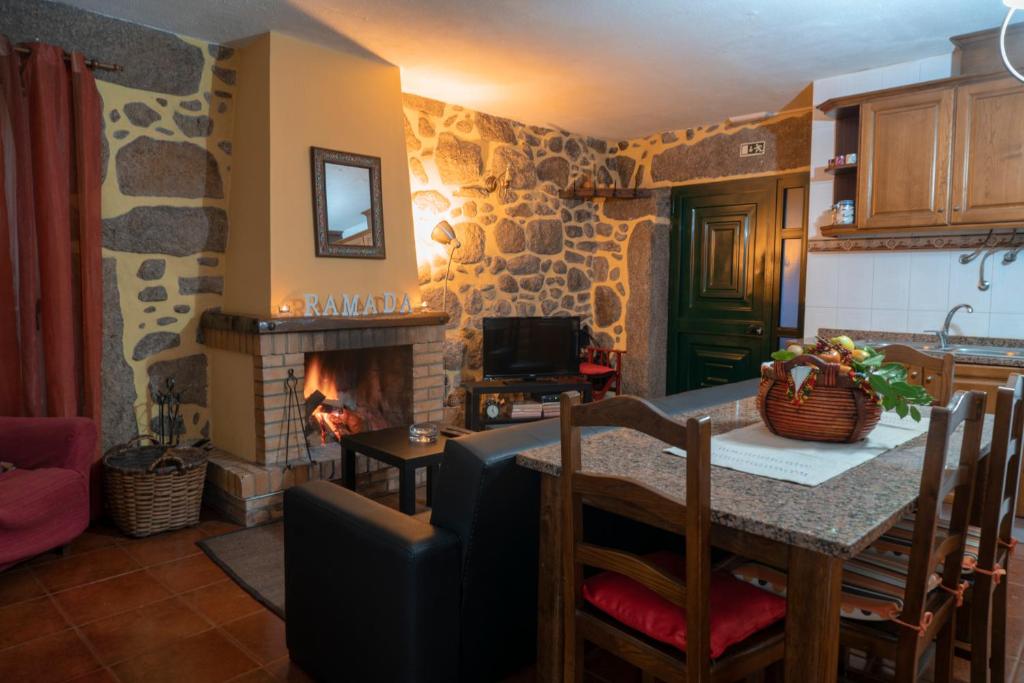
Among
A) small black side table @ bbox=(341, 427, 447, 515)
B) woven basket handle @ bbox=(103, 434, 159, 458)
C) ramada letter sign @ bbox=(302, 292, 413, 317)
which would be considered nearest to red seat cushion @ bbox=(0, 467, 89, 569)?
woven basket handle @ bbox=(103, 434, 159, 458)

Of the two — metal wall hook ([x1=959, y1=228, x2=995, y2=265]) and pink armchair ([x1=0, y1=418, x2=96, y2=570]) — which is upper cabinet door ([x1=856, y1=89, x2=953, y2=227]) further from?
pink armchair ([x1=0, y1=418, x2=96, y2=570])

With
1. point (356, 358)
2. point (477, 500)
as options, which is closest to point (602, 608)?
point (477, 500)

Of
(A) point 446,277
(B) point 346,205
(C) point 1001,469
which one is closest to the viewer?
(C) point 1001,469

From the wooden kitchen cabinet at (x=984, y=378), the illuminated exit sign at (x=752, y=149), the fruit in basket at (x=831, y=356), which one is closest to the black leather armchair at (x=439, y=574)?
the fruit in basket at (x=831, y=356)

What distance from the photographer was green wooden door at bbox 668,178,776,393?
516cm

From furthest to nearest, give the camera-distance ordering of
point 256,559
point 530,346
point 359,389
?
point 530,346, point 359,389, point 256,559

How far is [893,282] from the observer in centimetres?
407

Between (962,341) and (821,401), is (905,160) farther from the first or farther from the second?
(821,401)

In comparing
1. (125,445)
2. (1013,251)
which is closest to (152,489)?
(125,445)

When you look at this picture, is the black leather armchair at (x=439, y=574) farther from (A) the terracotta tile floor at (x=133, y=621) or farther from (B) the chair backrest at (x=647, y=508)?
(A) the terracotta tile floor at (x=133, y=621)

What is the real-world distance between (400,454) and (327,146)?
1857 mm

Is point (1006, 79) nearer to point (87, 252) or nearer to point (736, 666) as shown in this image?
point (736, 666)

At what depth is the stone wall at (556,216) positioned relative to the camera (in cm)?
477

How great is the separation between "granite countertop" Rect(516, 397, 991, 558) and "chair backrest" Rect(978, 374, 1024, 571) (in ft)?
0.29
